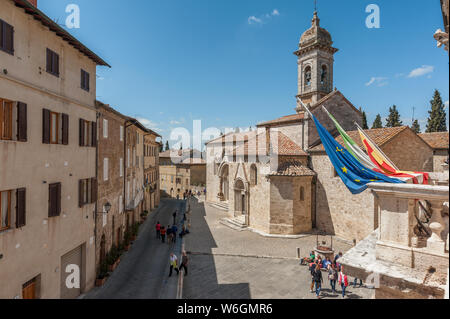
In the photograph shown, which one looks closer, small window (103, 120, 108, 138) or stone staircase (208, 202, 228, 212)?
small window (103, 120, 108, 138)

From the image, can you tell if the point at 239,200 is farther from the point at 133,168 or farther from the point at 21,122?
the point at 21,122

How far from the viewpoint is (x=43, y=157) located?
9.59 metres

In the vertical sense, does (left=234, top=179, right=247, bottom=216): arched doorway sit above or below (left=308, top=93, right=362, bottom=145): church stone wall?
below

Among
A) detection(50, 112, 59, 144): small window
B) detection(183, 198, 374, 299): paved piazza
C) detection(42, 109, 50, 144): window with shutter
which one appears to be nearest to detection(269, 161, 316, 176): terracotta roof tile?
detection(183, 198, 374, 299): paved piazza

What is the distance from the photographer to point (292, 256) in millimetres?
17125

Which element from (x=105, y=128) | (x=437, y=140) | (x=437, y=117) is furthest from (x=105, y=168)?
(x=437, y=117)

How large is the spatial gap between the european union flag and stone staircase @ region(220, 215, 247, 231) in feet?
57.9

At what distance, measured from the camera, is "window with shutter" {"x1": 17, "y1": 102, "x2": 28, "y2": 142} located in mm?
8391

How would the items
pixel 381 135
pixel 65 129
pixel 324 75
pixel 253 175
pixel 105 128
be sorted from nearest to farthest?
1. pixel 65 129
2. pixel 105 128
3. pixel 381 135
4. pixel 253 175
5. pixel 324 75

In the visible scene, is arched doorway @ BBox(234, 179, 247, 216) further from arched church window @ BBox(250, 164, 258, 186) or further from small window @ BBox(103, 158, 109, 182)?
small window @ BBox(103, 158, 109, 182)

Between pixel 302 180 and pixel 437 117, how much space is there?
45.6m

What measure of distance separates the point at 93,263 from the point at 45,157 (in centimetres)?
679

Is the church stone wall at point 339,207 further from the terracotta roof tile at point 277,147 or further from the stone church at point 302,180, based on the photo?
the terracotta roof tile at point 277,147
